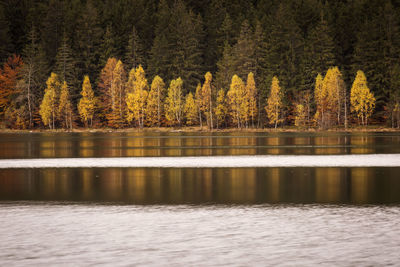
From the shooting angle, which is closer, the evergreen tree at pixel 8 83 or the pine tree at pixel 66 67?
the pine tree at pixel 66 67

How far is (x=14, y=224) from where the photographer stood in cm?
1406

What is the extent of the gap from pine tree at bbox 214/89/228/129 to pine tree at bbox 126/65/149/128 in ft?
46.7

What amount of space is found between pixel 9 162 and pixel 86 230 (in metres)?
22.3

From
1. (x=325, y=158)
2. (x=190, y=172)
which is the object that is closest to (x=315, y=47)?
(x=325, y=158)

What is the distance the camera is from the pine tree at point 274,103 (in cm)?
10574

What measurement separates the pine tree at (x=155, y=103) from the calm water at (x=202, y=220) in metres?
89.8

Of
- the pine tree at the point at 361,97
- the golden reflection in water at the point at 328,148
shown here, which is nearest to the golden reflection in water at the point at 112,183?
the golden reflection in water at the point at 328,148

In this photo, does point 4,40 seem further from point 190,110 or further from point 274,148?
point 274,148

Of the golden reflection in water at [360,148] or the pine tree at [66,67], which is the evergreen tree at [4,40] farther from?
the golden reflection in water at [360,148]

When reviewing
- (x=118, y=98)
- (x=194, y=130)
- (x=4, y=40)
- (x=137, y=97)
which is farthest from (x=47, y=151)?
(x=4, y=40)

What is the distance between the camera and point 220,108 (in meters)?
110

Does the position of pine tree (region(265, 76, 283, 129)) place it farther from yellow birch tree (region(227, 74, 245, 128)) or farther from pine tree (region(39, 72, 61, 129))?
pine tree (region(39, 72, 61, 129))

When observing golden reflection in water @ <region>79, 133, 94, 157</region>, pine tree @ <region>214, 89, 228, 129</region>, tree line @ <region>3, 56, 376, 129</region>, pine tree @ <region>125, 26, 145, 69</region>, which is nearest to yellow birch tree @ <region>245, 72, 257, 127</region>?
tree line @ <region>3, 56, 376, 129</region>

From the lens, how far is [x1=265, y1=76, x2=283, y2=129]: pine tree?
106 metres
